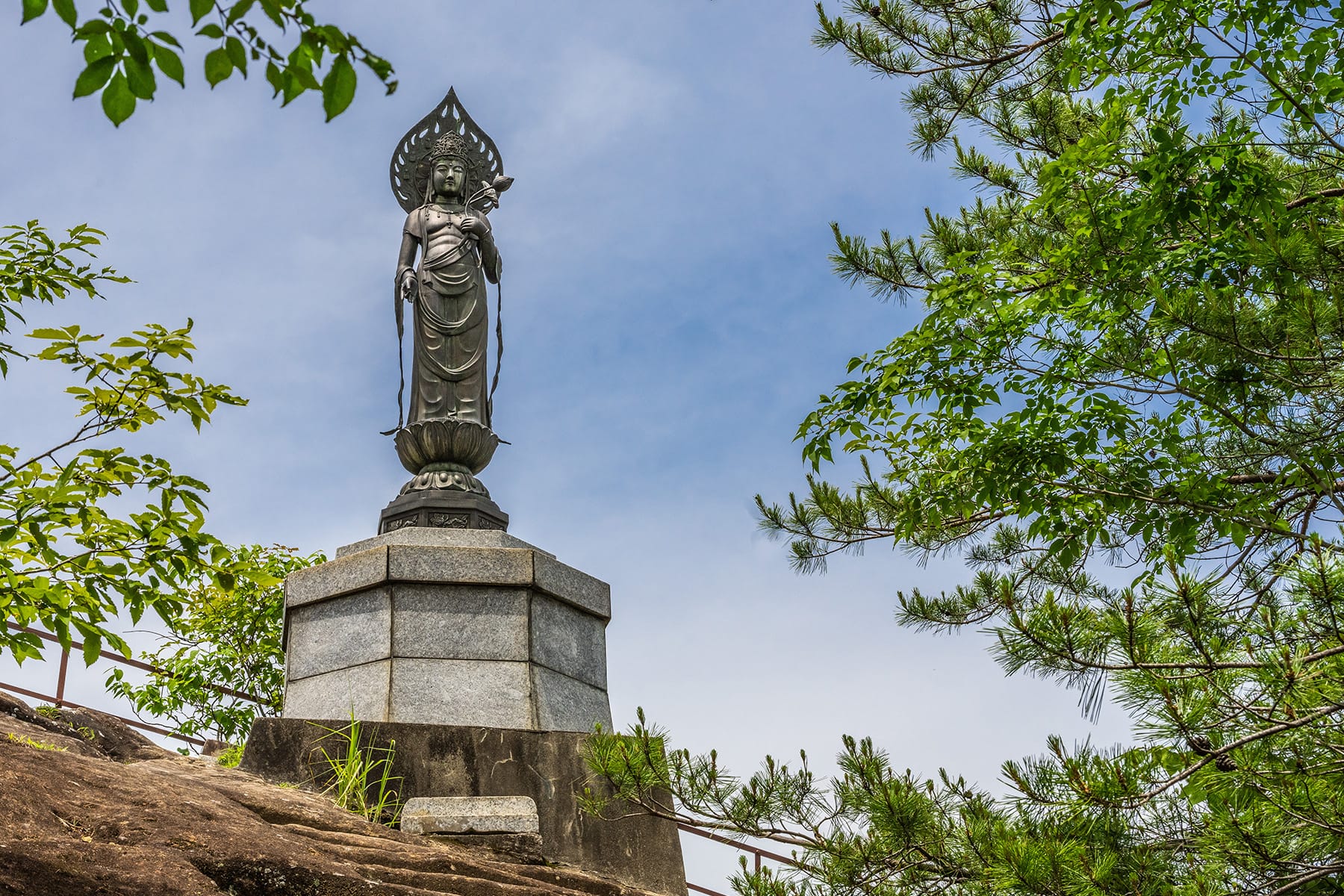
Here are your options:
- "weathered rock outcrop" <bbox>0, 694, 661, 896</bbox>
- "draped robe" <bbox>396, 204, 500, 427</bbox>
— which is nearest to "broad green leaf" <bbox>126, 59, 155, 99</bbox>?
"weathered rock outcrop" <bbox>0, 694, 661, 896</bbox>

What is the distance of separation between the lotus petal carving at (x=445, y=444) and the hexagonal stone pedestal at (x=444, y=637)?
2.65 ft

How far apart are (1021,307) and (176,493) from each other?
138 inches

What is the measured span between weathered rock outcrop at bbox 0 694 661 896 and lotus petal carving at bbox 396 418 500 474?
2921mm

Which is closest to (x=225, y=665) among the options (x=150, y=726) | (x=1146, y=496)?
(x=150, y=726)

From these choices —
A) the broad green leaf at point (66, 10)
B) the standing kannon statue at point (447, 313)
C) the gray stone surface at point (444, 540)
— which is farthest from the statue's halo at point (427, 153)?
the broad green leaf at point (66, 10)

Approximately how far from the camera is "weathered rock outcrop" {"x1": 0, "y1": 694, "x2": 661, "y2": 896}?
391 centimetres

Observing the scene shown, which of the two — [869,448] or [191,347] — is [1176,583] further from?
[191,347]

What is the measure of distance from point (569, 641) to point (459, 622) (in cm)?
71

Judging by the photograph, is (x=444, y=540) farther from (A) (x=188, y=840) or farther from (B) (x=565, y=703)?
(A) (x=188, y=840)

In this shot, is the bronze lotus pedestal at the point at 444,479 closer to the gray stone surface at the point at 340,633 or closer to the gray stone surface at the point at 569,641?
the gray stone surface at the point at 340,633

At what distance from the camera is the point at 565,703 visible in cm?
751

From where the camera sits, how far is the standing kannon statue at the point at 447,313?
27.4 feet

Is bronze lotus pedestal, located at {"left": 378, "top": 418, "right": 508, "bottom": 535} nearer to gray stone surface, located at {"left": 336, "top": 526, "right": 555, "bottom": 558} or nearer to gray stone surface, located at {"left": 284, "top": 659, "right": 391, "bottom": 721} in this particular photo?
gray stone surface, located at {"left": 336, "top": 526, "right": 555, "bottom": 558}

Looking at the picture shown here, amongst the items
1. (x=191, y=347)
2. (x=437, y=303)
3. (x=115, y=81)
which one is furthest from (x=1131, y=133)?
(x=115, y=81)
